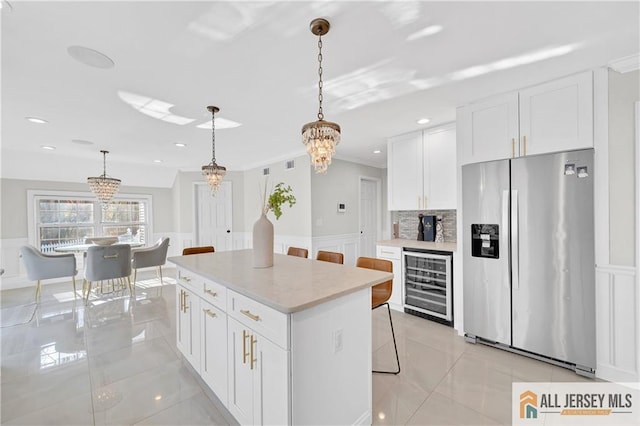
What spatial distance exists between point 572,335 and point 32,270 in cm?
678

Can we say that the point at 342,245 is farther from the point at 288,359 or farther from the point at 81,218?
the point at 81,218

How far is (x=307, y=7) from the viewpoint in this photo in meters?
1.50

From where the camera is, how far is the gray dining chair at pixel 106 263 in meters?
4.02

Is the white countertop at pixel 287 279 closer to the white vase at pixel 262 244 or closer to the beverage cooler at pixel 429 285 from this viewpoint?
the white vase at pixel 262 244

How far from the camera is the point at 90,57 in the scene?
1.95 m

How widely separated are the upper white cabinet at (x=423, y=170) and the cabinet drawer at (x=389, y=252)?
664 millimetres

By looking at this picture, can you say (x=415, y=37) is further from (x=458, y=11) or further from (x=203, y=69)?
(x=203, y=69)

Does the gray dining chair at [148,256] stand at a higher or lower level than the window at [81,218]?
lower

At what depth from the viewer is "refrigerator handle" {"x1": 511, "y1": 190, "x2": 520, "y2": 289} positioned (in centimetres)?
252

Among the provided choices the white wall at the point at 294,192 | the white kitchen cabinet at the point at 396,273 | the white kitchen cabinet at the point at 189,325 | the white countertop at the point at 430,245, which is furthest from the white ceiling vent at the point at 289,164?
the white kitchen cabinet at the point at 189,325

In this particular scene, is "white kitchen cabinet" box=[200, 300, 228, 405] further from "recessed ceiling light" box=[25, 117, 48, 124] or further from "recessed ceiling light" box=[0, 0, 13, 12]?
"recessed ceiling light" box=[25, 117, 48, 124]

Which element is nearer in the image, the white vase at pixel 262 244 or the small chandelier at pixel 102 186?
the white vase at pixel 262 244

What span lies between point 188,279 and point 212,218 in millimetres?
4734

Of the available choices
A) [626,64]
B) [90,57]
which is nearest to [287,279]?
[90,57]
